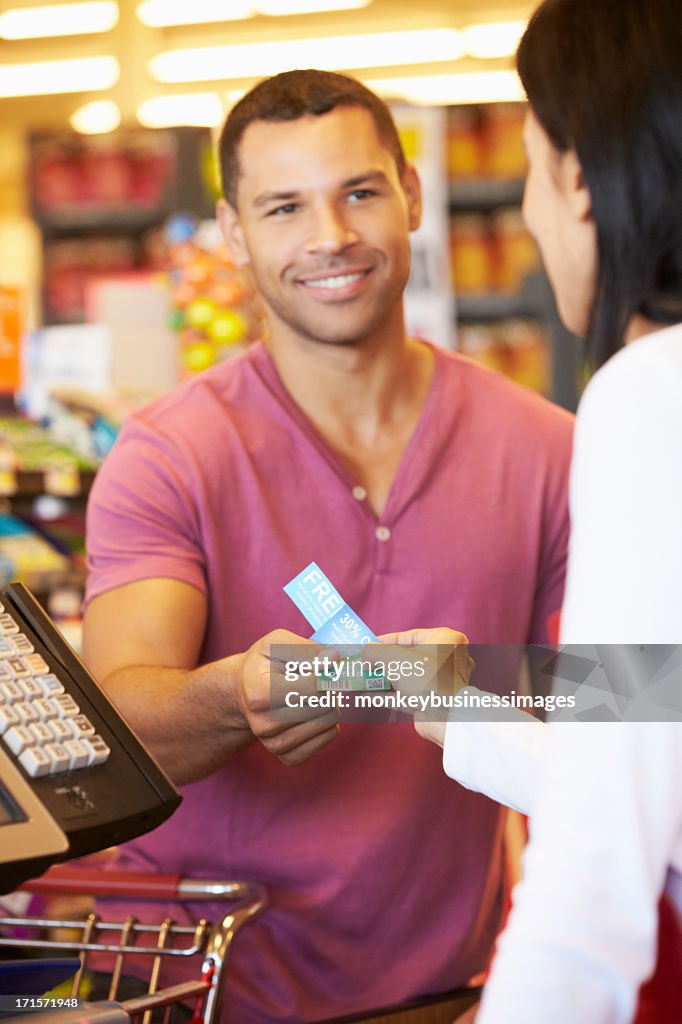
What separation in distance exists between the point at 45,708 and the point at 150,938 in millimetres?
722

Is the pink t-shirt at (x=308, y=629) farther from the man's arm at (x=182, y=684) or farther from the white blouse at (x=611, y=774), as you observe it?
the white blouse at (x=611, y=774)

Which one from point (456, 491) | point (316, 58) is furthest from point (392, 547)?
point (316, 58)

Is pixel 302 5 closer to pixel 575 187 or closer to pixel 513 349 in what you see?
pixel 513 349

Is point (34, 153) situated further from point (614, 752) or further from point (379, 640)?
point (614, 752)

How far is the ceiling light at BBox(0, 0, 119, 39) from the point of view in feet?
24.5

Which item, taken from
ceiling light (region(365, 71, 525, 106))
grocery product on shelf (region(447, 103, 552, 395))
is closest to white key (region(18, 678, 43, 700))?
grocery product on shelf (region(447, 103, 552, 395))

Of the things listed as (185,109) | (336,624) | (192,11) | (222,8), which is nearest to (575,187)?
(336,624)

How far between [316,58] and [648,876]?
7.53 meters

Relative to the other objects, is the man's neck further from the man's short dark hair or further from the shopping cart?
the shopping cart

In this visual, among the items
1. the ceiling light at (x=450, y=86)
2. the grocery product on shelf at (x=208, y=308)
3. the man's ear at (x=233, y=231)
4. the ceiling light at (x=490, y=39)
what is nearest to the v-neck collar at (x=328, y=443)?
the man's ear at (x=233, y=231)

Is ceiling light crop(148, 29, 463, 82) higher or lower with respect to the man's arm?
higher

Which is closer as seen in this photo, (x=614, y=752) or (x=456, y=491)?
(x=614, y=752)

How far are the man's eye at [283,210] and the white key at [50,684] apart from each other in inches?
36.4

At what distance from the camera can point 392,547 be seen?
5.82 ft
